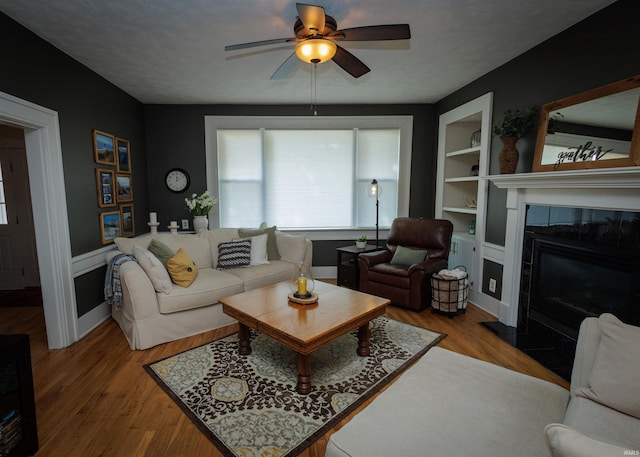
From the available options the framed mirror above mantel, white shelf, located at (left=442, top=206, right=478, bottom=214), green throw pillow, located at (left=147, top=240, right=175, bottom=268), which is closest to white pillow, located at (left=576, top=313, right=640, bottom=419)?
the framed mirror above mantel

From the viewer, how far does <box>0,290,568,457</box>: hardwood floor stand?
1.73 meters

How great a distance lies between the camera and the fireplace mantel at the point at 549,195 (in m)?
2.12

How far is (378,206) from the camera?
4840 millimetres

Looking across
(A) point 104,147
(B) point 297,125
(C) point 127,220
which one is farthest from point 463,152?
(C) point 127,220

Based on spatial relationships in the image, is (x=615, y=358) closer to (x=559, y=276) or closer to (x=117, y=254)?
(x=559, y=276)

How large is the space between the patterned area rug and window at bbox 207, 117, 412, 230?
7.37 ft

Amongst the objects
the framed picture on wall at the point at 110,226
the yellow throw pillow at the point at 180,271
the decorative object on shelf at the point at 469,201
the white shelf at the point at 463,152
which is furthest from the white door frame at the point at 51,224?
the decorative object on shelf at the point at 469,201

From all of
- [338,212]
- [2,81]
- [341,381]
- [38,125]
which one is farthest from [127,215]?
[341,381]

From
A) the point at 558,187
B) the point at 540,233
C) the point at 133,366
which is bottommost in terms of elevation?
the point at 133,366

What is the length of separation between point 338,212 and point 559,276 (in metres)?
2.91

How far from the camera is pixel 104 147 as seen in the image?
138 inches

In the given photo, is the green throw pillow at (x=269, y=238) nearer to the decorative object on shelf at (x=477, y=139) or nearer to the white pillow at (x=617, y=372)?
the decorative object on shelf at (x=477, y=139)

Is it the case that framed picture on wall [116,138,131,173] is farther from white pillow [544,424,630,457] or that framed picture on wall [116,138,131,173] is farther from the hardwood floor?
white pillow [544,424,630,457]

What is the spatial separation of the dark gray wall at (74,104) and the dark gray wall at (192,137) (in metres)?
0.75
